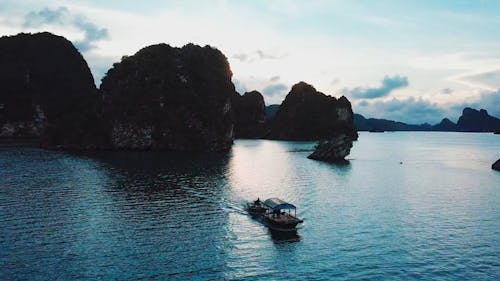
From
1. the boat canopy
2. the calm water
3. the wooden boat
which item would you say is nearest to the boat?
the boat canopy

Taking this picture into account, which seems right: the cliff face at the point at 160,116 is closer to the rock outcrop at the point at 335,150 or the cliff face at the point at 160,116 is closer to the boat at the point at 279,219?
the rock outcrop at the point at 335,150

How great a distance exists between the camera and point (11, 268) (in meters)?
41.2

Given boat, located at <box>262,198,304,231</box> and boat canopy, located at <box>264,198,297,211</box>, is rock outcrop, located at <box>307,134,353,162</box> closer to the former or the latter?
boat canopy, located at <box>264,198,297,211</box>

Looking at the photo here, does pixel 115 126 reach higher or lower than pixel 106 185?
higher

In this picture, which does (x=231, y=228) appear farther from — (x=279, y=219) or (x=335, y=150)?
(x=335, y=150)

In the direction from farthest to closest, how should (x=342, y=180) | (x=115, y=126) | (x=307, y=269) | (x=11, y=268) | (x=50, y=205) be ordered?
(x=115, y=126) < (x=342, y=180) < (x=50, y=205) < (x=307, y=269) < (x=11, y=268)

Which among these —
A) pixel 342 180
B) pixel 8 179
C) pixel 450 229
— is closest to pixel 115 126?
pixel 8 179

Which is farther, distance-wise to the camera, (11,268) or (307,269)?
(307,269)

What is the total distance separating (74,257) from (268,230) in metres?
25.5

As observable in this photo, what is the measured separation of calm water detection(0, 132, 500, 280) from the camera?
4344cm

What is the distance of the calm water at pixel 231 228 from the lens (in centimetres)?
4344

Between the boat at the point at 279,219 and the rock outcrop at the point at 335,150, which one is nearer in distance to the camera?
the boat at the point at 279,219

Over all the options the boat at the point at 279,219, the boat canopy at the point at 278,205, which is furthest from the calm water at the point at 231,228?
the boat canopy at the point at 278,205

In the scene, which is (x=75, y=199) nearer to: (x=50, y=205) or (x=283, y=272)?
(x=50, y=205)
